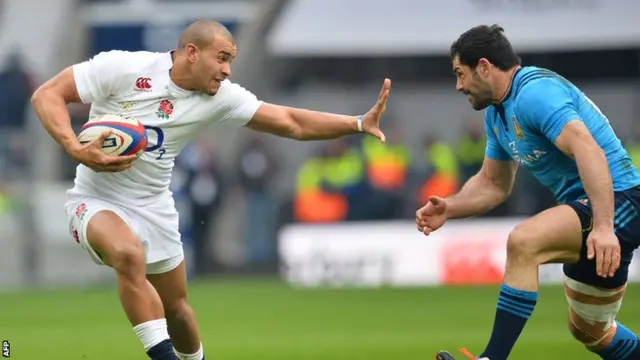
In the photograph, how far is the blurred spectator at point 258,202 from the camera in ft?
74.7

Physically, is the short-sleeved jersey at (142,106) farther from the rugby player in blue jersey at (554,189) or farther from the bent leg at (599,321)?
the bent leg at (599,321)

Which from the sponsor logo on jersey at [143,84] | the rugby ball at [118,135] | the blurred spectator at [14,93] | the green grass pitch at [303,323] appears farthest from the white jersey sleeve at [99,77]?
the blurred spectator at [14,93]

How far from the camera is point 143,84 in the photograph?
28.3ft

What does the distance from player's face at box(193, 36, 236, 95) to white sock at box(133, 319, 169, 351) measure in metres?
1.54

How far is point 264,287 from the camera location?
19859mm

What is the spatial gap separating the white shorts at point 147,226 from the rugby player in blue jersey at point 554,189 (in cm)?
166

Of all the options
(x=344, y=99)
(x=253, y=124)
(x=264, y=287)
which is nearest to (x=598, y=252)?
(x=253, y=124)

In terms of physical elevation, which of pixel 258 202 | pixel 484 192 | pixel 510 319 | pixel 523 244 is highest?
pixel 484 192

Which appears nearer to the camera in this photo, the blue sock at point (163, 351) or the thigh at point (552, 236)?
the thigh at point (552, 236)

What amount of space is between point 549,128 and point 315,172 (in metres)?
14.4

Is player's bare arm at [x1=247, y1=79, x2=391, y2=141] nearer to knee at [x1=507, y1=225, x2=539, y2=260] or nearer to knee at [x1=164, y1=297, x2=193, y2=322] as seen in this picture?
knee at [x1=164, y1=297, x2=193, y2=322]

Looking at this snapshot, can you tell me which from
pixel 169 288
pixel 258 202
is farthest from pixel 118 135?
pixel 258 202

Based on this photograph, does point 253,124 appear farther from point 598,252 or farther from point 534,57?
point 534,57

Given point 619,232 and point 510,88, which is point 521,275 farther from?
point 510,88
